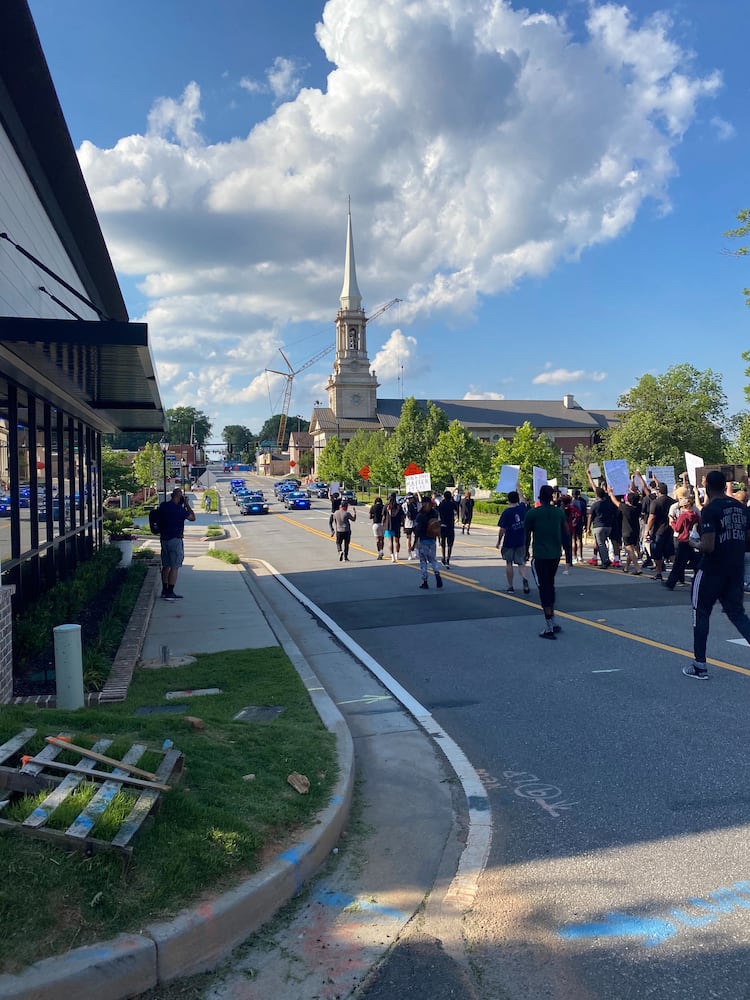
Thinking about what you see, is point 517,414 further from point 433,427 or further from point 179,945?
point 179,945

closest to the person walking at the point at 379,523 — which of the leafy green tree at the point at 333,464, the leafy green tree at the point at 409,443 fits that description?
the leafy green tree at the point at 409,443

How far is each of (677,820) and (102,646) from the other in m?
6.34

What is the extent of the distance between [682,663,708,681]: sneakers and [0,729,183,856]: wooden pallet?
504cm

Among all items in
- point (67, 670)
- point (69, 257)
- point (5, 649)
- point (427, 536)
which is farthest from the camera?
point (427, 536)

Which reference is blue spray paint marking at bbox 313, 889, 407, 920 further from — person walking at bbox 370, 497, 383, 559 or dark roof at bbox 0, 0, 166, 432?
person walking at bbox 370, 497, 383, 559

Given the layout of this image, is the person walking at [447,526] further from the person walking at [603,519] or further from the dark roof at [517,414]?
the dark roof at [517,414]

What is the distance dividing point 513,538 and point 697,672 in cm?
606

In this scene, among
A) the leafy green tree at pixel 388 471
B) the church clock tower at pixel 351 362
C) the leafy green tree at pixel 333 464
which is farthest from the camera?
the church clock tower at pixel 351 362

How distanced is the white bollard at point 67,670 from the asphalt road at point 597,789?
3116 millimetres

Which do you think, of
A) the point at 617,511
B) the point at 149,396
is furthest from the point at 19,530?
the point at 617,511

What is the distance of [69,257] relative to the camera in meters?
13.0

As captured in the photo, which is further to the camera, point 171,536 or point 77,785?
point 171,536

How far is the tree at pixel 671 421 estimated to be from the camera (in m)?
54.2

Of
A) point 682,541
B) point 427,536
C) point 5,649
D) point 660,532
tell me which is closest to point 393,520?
point 427,536
